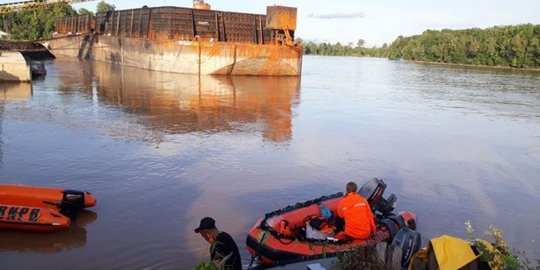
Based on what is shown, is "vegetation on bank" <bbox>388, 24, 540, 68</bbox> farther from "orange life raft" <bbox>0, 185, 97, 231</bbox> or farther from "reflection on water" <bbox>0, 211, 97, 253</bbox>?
"reflection on water" <bbox>0, 211, 97, 253</bbox>

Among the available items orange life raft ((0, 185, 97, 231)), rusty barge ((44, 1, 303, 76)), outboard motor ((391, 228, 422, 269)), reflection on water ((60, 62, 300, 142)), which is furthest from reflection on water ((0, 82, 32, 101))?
outboard motor ((391, 228, 422, 269))

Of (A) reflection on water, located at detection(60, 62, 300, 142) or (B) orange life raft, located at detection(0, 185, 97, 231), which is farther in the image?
(A) reflection on water, located at detection(60, 62, 300, 142)

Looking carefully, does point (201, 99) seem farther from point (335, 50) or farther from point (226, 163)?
point (335, 50)

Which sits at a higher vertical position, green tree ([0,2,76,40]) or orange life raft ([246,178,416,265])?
green tree ([0,2,76,40])

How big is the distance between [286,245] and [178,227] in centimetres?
217

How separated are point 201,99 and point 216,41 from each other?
37.2ft

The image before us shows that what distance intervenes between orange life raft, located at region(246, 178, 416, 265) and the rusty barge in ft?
81.4

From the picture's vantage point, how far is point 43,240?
6.83 meters

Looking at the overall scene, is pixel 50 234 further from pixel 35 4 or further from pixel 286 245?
pixel 35 4

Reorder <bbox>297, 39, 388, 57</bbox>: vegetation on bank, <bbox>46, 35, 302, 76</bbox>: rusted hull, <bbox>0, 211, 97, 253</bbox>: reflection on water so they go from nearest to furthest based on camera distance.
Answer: <bbox>0, 211, 97, 253</bbox>: reflection on water → <bbox>46, 35, 302, 76</bbox>: rusted hull → <bbox>297, 39, 388, 57</bbox>: vegetation on bank

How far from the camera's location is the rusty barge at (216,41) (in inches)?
1255

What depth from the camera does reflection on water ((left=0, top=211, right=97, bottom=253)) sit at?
6.60 meters

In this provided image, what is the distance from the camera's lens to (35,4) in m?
46.5

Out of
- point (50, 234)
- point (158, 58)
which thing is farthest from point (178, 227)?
point (158, 58)
